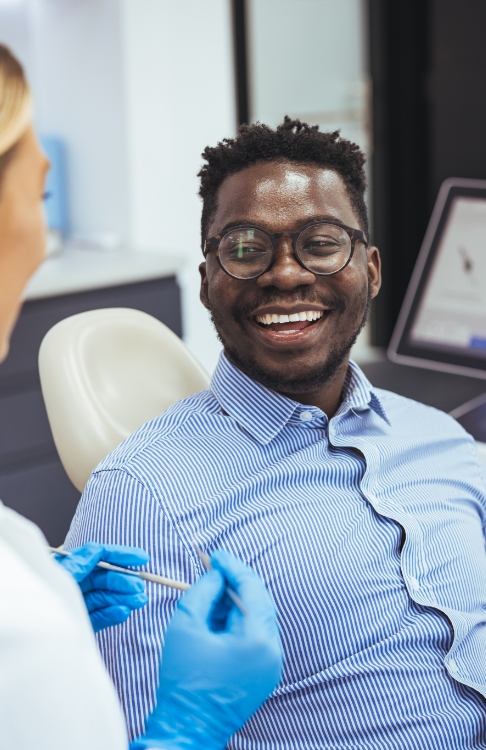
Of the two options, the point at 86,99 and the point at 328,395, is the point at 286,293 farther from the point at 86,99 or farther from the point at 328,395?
the point at 86,99

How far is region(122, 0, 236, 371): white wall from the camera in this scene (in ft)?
9.00

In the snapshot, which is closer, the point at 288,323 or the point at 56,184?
the point at 288,323

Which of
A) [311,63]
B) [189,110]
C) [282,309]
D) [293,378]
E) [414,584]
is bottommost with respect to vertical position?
[414,584]

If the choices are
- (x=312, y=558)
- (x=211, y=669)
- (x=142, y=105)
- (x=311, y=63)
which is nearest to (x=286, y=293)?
(x=312, y=558)

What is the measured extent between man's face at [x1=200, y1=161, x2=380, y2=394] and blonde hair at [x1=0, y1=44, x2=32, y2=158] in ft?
2.01

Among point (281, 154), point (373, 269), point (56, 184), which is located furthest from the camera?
point (56, 184)

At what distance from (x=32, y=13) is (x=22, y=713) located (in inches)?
115

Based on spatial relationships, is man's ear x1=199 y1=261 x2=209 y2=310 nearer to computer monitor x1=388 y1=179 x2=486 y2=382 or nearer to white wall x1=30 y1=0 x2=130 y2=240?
computer monitor x1=388 y1=179 x2=486 y2=382

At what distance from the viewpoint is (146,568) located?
105 centimetres

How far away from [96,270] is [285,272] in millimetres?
1342

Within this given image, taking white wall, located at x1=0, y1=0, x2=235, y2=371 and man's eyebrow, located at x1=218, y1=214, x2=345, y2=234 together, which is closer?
man's eyebrow, located at x1=218, y1=214, x2=345, y2=234

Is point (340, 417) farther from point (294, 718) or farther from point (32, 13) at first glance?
point (32, 13)

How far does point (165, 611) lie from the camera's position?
3.37 feet

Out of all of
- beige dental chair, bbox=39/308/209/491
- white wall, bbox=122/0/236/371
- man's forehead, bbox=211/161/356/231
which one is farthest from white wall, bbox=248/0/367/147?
man's forehead, bbox=211/161/356/231
